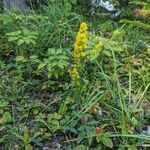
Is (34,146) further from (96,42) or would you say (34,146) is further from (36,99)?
(96,42)

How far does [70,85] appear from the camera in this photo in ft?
11.6

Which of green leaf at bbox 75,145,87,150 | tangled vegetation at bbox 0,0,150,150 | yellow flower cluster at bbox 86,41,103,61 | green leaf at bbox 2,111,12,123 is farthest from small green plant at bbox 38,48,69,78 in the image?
green leaf at bbox 75,145,87,150

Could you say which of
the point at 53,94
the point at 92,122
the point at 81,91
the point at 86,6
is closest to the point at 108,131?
the point at 92,122

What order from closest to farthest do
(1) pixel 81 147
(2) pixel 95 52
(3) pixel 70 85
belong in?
(1) pixel 81 147, (3) pixel 70 85, (2) pixel 95 52

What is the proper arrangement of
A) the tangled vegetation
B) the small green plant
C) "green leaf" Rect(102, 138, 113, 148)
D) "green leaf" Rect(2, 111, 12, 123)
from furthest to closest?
1. the small green plant
2. "green leaf" Rect(2, 111, 12, 123)
3. the tangled vegetation
4. "green leaf" Rect(102, 138, 113, 148)

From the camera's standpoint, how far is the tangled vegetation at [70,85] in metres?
3.17

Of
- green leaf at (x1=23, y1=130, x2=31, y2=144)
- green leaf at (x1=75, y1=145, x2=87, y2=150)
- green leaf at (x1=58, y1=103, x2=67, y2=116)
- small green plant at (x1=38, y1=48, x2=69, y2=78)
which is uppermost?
small green plant at (x1=38, y1=48, x2=69, y2=78)

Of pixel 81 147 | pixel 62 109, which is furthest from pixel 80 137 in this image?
pixel 62 109

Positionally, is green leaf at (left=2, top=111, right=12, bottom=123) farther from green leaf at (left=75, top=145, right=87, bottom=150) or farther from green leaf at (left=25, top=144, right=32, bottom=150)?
green leaf at (left=75, top=145, right=87, bottom=150)

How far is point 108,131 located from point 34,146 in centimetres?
63

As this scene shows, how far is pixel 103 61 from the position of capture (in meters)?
4.02

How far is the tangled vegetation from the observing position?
10.4ft

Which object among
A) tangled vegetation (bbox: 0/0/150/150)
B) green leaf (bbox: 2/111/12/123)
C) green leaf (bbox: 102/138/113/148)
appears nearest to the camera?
green leaf (bbox: 102/138/113/148)

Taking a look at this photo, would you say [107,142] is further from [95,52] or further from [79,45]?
[95,52]
